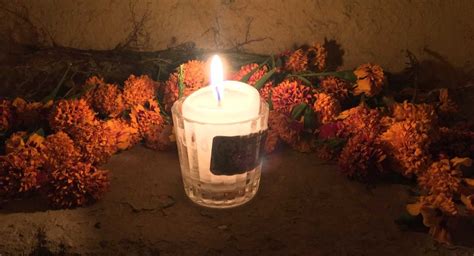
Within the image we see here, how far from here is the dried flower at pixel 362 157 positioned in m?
1.06

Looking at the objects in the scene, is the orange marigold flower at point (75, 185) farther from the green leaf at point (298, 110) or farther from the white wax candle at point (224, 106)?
the green leaf at point (298, 110)

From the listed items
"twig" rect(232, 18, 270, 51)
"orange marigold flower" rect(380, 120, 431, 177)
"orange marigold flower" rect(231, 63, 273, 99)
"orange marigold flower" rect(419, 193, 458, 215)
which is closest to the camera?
"orange marigold flower" rect(419, 193, 458, 215)

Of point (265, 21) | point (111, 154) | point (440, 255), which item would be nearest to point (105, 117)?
point (111, 154)

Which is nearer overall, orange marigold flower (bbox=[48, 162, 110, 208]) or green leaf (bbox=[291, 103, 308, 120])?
orange marigold flower (bbox=[48, 162, 110, 208])

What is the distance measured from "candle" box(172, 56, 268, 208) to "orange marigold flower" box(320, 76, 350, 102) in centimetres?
29

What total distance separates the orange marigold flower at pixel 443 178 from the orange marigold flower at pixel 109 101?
70 cm

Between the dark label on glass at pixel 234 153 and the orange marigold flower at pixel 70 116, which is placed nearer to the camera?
the dark label on glass at pixel 234 153

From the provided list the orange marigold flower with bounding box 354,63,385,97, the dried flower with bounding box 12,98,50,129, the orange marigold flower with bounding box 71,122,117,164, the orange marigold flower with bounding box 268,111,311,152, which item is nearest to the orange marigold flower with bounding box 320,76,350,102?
the orange marigold flower with bounding box 354,63,385,97

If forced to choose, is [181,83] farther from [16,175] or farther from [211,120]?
[16,175]

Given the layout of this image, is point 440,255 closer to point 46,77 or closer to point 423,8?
point 423,8

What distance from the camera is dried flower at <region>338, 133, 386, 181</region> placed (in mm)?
1058

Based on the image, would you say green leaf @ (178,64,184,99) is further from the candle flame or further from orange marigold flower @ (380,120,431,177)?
orange marigold flower @ (380,120,431,177)

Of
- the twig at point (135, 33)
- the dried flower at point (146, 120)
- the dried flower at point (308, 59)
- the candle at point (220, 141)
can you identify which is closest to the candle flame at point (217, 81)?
the candle at point (220, 141)

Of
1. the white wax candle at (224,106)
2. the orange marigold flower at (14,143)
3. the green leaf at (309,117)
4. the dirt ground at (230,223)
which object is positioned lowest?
the dirt ground at (230,223)
